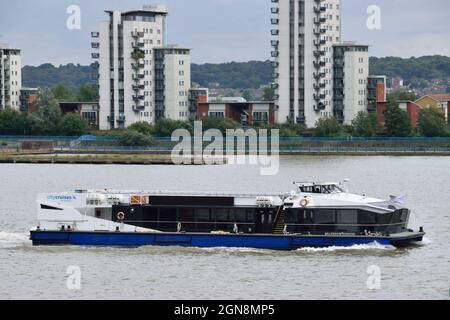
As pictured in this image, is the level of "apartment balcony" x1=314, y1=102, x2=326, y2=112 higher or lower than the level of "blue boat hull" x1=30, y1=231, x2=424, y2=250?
higher

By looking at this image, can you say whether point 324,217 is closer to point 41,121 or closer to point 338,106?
point 338,106

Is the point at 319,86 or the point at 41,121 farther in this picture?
the point at 41,121

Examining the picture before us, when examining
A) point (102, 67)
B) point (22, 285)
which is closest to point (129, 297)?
point (22, 285)

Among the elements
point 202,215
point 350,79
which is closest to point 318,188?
point 202,215

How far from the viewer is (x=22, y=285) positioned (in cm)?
4616

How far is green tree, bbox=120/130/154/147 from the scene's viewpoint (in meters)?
151

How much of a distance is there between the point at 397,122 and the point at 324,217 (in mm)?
98747

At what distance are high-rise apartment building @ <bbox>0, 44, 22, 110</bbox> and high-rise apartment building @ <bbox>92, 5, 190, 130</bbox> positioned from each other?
2388cm

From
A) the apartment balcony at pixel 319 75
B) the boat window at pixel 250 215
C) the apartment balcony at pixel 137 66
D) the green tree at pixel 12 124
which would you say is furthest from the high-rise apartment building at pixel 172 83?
the boat window at pixel 250 215

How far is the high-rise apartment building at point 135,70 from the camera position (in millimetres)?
165500

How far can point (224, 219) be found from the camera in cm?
5450

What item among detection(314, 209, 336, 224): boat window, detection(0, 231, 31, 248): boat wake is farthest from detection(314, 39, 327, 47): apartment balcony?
detection(314, 209, 336, 224): boat window

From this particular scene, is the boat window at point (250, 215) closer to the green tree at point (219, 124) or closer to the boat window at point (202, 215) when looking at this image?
the boat window at point (202, 215)

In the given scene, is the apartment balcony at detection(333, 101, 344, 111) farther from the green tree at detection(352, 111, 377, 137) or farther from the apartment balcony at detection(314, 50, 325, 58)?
the green tree at detection(352, 111, 377, 137)
